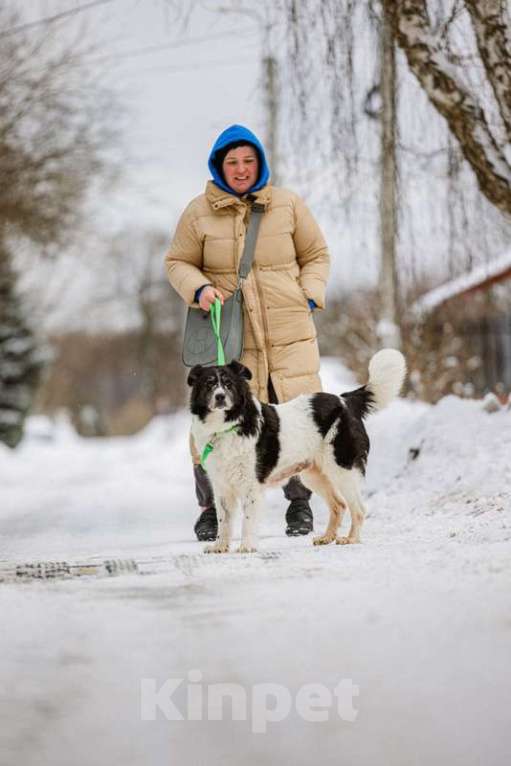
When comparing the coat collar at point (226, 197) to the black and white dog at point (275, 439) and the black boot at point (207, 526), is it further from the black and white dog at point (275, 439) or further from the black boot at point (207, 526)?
the black boot at point (207, 526)

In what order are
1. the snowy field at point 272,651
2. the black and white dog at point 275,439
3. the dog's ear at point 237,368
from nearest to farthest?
the snowy field at point 272,651 < the black and white dog at point 275,439 < the dog's ear at point 237,368

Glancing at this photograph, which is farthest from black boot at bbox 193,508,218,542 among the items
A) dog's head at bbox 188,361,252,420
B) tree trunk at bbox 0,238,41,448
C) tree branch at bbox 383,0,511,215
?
tree trunk at bbox 0,238,41,448

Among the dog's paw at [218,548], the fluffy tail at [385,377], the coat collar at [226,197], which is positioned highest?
the coat collar at [226,197]

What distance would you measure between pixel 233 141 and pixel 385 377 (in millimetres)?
1688

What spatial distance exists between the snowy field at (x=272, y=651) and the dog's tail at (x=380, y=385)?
30.6 inches

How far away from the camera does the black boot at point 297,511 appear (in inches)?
257

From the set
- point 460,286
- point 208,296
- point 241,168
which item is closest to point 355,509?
point 208,296

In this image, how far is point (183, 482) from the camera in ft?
46.5

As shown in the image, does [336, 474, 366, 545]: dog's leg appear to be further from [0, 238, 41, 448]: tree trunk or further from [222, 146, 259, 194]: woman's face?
[0, 238, 41, 448]: tree trunk

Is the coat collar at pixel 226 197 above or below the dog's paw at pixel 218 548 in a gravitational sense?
above

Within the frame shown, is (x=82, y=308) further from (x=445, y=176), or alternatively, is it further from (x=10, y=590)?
(x=10, y=590)

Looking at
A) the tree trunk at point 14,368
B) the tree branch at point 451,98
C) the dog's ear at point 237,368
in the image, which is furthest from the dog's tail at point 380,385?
the tree trunk at point 14,368

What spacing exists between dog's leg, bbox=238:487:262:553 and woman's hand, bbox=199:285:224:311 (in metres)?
1.17

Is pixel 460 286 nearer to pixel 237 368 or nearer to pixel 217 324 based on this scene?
pixel 217 324
